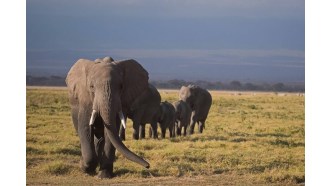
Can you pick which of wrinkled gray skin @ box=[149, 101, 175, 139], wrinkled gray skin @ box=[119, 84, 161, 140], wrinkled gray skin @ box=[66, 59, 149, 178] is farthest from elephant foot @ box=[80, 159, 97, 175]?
wrinkled gray skin @ box=[149, 101, 175, 139]

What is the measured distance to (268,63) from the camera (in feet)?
35.0

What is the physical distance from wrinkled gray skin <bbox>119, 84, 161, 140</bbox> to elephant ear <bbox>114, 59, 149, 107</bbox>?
138 cm

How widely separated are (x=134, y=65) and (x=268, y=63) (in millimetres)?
1987

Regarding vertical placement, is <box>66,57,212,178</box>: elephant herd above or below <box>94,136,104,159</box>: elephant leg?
above

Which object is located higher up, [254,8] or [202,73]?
[254,8]

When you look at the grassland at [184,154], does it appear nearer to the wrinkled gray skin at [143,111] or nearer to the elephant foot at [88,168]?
the elephant foot at [88,168]

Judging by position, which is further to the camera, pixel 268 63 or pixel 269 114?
pixel 269 114

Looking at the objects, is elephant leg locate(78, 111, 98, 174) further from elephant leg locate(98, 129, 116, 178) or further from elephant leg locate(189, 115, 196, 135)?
elephant leg locate(189, 115, 196, 135)

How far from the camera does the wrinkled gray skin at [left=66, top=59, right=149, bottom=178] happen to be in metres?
9.18

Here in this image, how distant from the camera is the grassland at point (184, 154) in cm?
1012

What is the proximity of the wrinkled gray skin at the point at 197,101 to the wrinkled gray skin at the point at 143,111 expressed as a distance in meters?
0.45
